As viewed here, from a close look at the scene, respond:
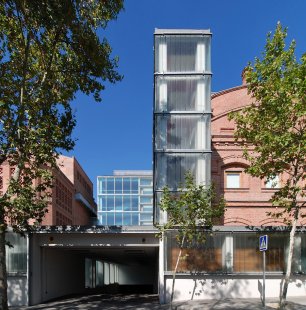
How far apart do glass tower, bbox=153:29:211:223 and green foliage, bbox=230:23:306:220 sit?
575cm

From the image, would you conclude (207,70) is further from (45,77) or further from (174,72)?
(45,77)

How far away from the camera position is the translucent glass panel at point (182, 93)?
24.7m

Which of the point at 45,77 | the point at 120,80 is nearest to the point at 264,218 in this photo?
the point at 120,80

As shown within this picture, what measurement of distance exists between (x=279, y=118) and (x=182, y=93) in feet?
Result: 28.4

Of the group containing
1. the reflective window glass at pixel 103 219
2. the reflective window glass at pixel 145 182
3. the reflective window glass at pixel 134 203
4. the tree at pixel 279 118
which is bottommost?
the reflective window glass at pixel 103 219

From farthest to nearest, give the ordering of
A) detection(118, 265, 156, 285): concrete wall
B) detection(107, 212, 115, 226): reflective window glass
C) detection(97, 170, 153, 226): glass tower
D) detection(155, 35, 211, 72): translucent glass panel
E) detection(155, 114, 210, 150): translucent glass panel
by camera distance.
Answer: detection(97, 170, 153, 226): glass tower
detection(107, 212, 115, 226): reflective window glass
detection(118, 265, 156, 285): concrete wall
detection(155, 35, 211, 72): translucent glass panel
detection(155, 114, 210, 150): translucent glass panel

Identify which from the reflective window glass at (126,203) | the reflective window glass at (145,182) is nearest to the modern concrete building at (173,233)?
the reflective window glass at (126,203)

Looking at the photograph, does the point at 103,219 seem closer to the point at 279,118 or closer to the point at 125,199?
the point at 125,199

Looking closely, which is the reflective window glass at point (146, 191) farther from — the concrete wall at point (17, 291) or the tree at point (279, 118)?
the tree at point (279, 118)

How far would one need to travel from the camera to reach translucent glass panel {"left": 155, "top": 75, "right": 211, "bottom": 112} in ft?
81.0

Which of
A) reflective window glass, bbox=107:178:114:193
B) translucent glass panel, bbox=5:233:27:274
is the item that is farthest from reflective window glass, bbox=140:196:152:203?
translucent glass panel, bbox=5:233:27:274

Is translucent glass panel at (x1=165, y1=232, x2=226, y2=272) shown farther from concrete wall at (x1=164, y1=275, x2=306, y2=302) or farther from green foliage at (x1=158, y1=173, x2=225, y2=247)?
green foliage at (x1=158, y1=173, x2=225, y2=247)

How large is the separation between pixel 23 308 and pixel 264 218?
1491 centimetres

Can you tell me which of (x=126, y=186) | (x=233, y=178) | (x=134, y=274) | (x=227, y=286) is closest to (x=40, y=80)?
(x=227, y=286)
